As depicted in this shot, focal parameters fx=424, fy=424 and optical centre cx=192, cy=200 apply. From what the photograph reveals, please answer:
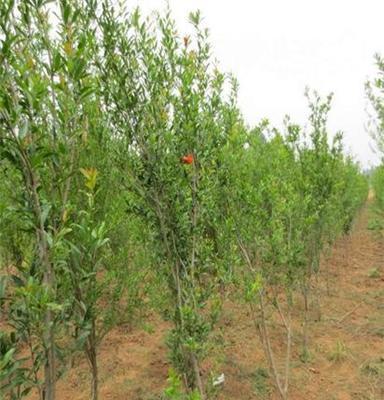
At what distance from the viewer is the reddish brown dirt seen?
222 inches

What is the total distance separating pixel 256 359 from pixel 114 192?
12.3ft

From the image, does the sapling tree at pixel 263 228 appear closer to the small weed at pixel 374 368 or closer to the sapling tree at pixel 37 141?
the small weed at pixel 374 368

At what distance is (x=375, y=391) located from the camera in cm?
571

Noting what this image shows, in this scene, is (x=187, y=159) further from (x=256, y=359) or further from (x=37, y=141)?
(x=256, y=359)

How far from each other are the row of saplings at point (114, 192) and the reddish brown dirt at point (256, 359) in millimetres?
611

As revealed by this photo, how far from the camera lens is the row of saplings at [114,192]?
2117 millimetres

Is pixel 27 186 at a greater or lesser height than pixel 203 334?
greater

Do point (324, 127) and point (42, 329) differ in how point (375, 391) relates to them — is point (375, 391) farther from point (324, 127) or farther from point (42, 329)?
point (42, 329)

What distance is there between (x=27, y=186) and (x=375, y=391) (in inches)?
219

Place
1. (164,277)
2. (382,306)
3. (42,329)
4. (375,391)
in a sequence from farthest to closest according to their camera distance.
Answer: (382,306) → (375,391) → (164,277) → (42,329)

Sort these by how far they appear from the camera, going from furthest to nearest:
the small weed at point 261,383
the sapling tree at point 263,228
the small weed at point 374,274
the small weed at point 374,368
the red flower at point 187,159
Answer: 1. the small weed at point 374,274
2. the small weed at point 374,368
3. the small weed at point 261,383
4. the sapling tree at point 263,228
5. the red flower at point 187,159

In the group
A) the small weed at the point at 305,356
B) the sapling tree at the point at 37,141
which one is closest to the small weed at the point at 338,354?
the small weed at the point at 305,356

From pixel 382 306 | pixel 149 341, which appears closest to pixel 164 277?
pixel 149 341

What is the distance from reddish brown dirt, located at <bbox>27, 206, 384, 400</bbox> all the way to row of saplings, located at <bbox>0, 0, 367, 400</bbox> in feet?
2.01
